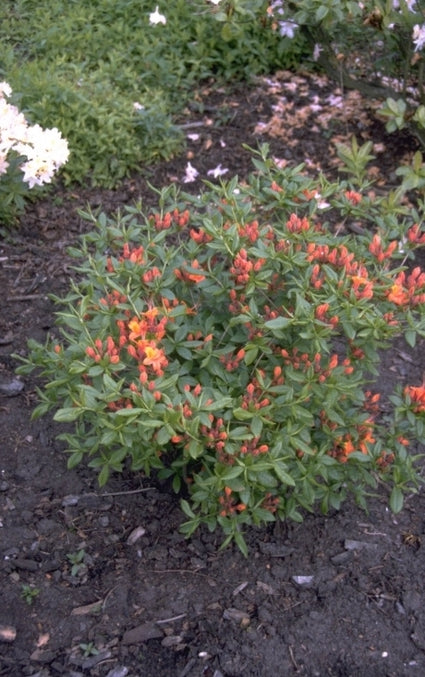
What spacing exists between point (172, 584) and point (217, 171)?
2.44 m

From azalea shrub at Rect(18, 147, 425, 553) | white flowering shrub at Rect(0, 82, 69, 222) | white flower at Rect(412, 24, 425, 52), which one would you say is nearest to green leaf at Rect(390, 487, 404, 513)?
azalea shrub at Rect(18, 147, 425, 553)

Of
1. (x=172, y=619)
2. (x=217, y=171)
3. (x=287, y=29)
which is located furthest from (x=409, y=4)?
(x=172, y=619)

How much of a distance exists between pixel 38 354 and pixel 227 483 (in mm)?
770

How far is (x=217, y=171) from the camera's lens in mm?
4512

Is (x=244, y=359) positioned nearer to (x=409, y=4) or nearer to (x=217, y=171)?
(x=409, y=4)

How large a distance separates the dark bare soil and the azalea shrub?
0.21 meters

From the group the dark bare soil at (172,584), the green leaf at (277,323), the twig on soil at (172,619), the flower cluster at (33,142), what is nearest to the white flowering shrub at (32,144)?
the flower cluster at (33,142)

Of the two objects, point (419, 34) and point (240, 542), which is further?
point (419, 34)

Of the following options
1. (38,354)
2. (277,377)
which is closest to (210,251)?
(277,377)

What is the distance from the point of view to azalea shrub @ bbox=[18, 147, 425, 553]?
2324mm

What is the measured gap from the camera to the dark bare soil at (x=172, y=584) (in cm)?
→ 250

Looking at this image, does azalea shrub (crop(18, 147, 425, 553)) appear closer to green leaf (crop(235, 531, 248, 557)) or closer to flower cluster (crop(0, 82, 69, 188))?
green leaf (crop(235, 531, 248, 557))

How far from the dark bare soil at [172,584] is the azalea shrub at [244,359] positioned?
209 millimetres

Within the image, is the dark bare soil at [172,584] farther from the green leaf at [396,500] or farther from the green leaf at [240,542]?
the green leaf at [396,500]
